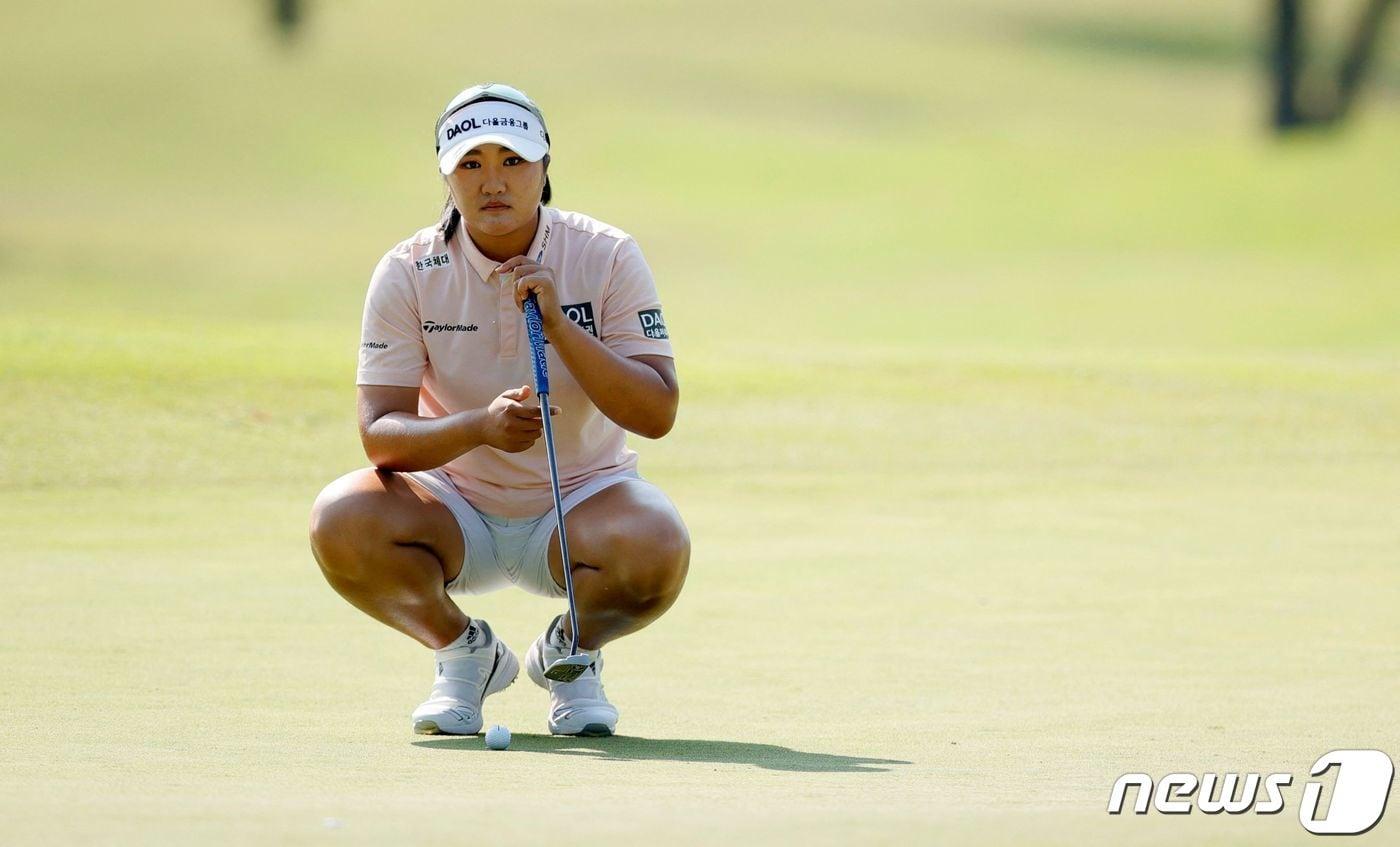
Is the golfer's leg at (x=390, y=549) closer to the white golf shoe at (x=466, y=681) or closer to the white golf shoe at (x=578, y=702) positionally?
the white golf shoe at (x=466, y=681)

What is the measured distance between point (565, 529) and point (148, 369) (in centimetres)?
→ 691

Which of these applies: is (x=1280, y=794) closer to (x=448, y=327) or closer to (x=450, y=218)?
(x=448, y=327)

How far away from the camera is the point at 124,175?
32844mm

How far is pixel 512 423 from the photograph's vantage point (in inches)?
157

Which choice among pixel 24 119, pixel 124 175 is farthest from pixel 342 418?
pixel 24 119

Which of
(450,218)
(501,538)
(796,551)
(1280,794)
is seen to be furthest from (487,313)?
(796,551)

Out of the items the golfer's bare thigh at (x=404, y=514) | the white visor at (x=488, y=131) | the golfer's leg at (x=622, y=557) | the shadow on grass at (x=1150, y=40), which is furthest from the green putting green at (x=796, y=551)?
the shadow on grass at (x=1150, y=40)

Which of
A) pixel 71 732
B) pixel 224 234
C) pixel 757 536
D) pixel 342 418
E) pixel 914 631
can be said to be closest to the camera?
pixel 71 732

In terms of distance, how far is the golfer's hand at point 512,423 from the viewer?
3.98 metres

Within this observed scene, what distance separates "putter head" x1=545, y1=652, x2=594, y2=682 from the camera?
4.09 meters

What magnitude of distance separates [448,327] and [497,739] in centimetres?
90

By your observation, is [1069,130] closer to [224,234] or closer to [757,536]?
[224,234]

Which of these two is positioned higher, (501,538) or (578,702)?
(501,538)

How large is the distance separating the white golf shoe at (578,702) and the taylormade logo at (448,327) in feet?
2.04
